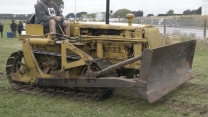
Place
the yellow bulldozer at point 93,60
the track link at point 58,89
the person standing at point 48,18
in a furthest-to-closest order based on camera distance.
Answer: the person standing at point 48,18 → the track link at point 58,89 → the yellow bulldozer at point 93,60

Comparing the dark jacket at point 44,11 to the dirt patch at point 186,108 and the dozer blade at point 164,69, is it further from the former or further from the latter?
the dirt patch at point 186,108

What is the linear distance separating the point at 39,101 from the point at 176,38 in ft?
11.8

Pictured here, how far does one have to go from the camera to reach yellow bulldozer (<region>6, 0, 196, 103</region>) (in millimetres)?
6555

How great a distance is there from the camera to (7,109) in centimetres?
621

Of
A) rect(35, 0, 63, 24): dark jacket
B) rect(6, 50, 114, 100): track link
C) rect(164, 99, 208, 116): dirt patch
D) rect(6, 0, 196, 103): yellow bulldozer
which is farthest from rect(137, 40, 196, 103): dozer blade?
rect(35, 0, 63, 24): dark jacket

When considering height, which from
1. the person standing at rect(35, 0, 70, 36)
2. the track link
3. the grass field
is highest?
the person standing at rect(35, 0, 70, 36)

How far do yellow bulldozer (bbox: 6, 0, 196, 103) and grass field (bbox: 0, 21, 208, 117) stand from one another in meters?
0.27

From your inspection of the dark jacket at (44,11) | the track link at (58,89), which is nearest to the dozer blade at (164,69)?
the track link at (58,89)

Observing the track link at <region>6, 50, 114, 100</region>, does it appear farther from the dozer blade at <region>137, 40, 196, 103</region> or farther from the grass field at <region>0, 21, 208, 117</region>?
the dozer blade at <region>137, 40, 196, 103</region>

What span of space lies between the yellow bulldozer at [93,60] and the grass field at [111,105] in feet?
0.88

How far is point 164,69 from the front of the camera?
670cm

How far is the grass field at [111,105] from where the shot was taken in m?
5.96

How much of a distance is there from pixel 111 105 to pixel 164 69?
4.40 feet

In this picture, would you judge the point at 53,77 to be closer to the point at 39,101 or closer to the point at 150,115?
the point at 39,101
